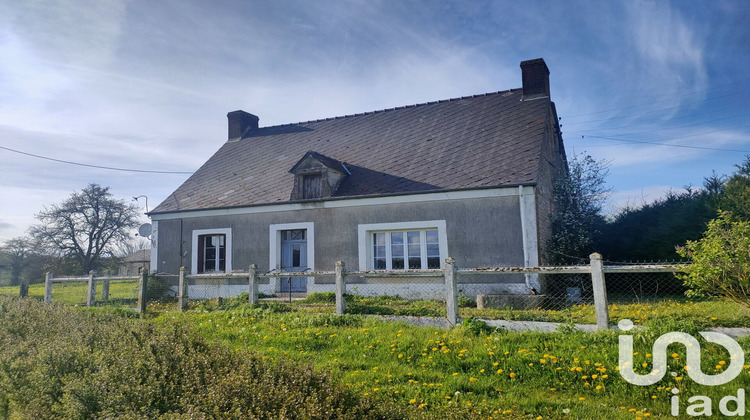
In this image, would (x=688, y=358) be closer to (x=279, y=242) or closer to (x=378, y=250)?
(x=378, y=250)

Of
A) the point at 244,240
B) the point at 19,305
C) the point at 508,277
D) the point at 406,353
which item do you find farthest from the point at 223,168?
the point at 406,353

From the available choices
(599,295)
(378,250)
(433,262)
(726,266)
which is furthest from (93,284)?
(726,266)

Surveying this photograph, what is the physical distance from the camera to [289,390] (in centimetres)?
384

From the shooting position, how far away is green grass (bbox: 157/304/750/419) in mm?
4422

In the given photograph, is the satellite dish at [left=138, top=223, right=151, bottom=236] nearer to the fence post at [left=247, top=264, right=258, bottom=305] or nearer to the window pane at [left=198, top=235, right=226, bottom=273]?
the window pane at [left=198, top=235, right=226, bottom=273]

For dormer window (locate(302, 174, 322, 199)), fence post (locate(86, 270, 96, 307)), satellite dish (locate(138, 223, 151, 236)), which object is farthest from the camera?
satellite dish (locate(138, 223, 151, 236))

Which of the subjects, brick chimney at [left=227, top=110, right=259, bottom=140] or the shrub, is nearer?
the shrub

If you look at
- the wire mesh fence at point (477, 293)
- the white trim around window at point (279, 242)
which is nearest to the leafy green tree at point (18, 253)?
the wire mesh fence at point (477, 293)

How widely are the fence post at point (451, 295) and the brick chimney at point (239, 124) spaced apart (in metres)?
14.7

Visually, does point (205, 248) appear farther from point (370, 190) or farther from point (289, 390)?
point (289, 390)

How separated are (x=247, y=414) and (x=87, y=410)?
1492 mm

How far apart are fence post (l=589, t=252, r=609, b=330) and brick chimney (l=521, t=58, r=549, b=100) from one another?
9570mm

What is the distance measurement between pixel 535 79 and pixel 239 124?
1228 cm

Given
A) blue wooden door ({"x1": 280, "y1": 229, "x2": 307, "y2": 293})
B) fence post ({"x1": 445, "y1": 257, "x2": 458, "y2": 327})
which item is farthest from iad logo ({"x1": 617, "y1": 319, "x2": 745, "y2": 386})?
blue wooden door ({"x1": 280, "y1": 229, "x2": 307, "y2": 293})
